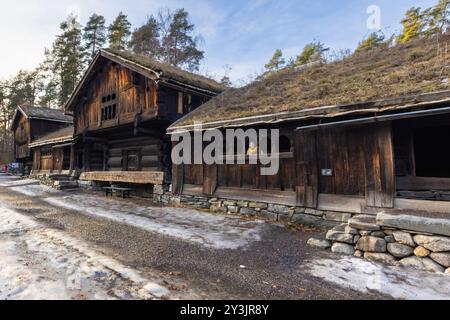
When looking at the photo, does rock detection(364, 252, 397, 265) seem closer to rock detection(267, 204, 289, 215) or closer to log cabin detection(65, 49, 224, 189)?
rock detection(267, 204, 289, 215)

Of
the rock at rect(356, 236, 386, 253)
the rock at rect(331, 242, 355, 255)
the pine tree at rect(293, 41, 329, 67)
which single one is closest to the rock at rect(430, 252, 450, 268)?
the rock at rect(356, 236, 386, 253)

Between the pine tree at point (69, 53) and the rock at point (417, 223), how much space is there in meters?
38.3

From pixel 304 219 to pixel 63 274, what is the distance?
5.53 metres

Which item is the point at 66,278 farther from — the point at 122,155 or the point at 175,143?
the point at 122,155

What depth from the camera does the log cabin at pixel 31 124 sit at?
25219 millimetres

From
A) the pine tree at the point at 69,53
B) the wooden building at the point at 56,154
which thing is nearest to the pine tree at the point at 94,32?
the pine tree at the point at 69,53

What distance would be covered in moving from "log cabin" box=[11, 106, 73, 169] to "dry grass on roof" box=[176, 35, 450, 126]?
23.7 metres

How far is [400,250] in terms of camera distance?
13.8ft

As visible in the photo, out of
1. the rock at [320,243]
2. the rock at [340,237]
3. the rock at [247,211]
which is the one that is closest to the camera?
the rock at [340,237]

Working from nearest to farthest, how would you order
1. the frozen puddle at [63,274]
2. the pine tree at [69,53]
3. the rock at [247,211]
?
the frozen puddle at [63,274], the rock at [247,211], the pine tree at [69,53]

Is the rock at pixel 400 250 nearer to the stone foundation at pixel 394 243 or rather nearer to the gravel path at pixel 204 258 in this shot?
the stone foundation at pixel 394 243

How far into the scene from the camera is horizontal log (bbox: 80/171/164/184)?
11477 mm

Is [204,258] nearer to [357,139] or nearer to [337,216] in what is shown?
[337,216]

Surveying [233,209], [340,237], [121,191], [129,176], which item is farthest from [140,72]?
[340,237]
